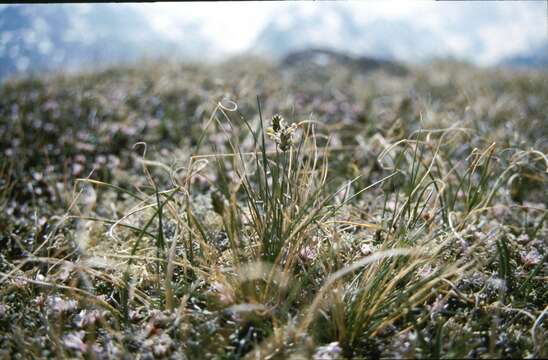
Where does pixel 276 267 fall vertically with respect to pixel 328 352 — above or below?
above

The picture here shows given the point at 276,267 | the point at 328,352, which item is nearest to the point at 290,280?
the point at 276,267

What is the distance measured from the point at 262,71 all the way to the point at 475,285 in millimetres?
5706

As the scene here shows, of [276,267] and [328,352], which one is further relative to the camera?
[276,267]

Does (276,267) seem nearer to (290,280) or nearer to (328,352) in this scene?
(290,280)

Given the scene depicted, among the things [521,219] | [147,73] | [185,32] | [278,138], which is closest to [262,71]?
[147,73]

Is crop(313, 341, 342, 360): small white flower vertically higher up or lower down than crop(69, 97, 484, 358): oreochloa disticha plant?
lower down

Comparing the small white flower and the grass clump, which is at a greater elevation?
the grass clump

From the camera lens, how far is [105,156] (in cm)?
363

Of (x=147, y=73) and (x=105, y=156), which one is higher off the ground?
(x=147, y=73)

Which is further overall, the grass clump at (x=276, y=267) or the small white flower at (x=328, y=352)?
the grass clump at (x=276, y=267)

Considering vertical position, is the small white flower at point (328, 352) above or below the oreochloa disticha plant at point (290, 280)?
below

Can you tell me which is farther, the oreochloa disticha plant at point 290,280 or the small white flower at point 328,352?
the oreochloa disticha plant at point 290,280

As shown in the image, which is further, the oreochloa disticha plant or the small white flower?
the oreochloa disticha plant

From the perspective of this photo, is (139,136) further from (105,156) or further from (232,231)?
(232,231)
